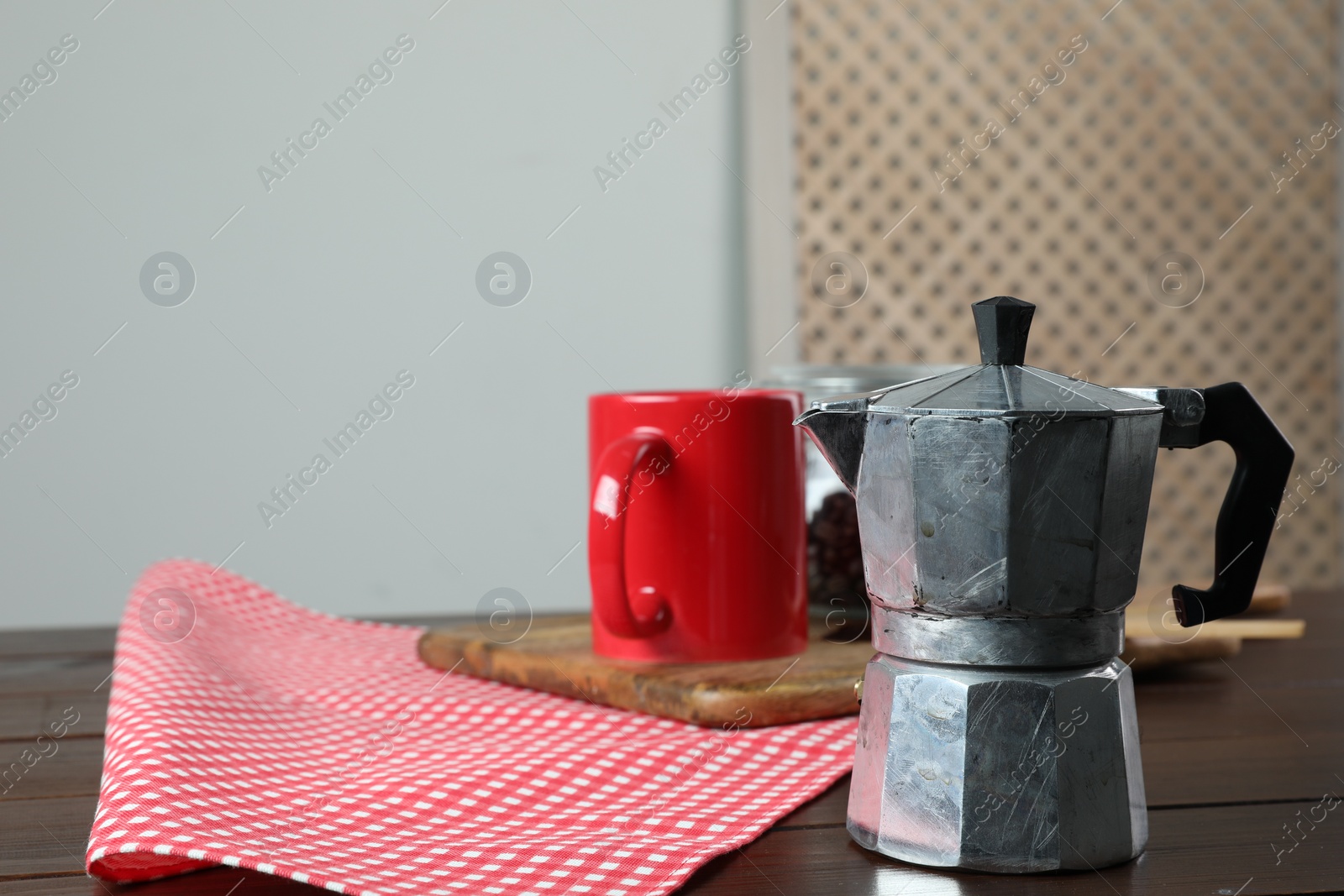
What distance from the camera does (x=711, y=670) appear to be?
0.49m

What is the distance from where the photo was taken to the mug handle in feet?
1.55

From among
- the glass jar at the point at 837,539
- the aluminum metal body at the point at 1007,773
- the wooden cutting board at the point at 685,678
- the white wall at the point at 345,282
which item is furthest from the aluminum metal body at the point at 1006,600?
the white wall at the point at 345,282

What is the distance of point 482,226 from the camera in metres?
1.82

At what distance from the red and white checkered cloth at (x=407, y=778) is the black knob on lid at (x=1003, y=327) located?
15cm

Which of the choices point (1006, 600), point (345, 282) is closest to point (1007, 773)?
point (1006, 600)

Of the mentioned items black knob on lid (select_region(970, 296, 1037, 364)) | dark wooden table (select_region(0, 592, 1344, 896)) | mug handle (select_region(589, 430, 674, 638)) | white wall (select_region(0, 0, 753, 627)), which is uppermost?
white wall (select_region(0, 0, 753, 627))

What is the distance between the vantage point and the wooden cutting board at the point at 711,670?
456 millimetres

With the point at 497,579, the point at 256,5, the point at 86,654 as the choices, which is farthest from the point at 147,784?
the point at 256,5

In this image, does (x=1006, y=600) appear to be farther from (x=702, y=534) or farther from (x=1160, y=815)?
(x=702, y=534)

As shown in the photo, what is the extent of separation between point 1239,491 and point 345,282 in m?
1.60

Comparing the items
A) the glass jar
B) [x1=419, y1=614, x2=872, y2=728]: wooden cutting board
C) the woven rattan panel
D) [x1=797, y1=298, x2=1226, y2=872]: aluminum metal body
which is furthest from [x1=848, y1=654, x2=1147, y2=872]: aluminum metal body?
the woven rattan panel

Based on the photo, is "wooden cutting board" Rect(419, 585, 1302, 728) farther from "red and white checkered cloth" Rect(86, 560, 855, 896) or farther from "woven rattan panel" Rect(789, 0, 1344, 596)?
"woven rattan panel" Rect(789, 0, 1344, 596)

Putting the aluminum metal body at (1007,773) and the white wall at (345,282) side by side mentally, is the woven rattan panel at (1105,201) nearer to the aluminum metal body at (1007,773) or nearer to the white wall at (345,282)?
the white wall at (345,282)

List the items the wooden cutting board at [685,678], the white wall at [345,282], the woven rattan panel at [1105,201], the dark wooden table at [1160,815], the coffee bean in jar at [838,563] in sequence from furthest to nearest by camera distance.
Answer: the woven rattan panel at [1105,201], the white wall at [345,282], the coffee bean in jar at [838,563], the wooden cutting board at [685,678], the dark wooden table at [1160,815]
